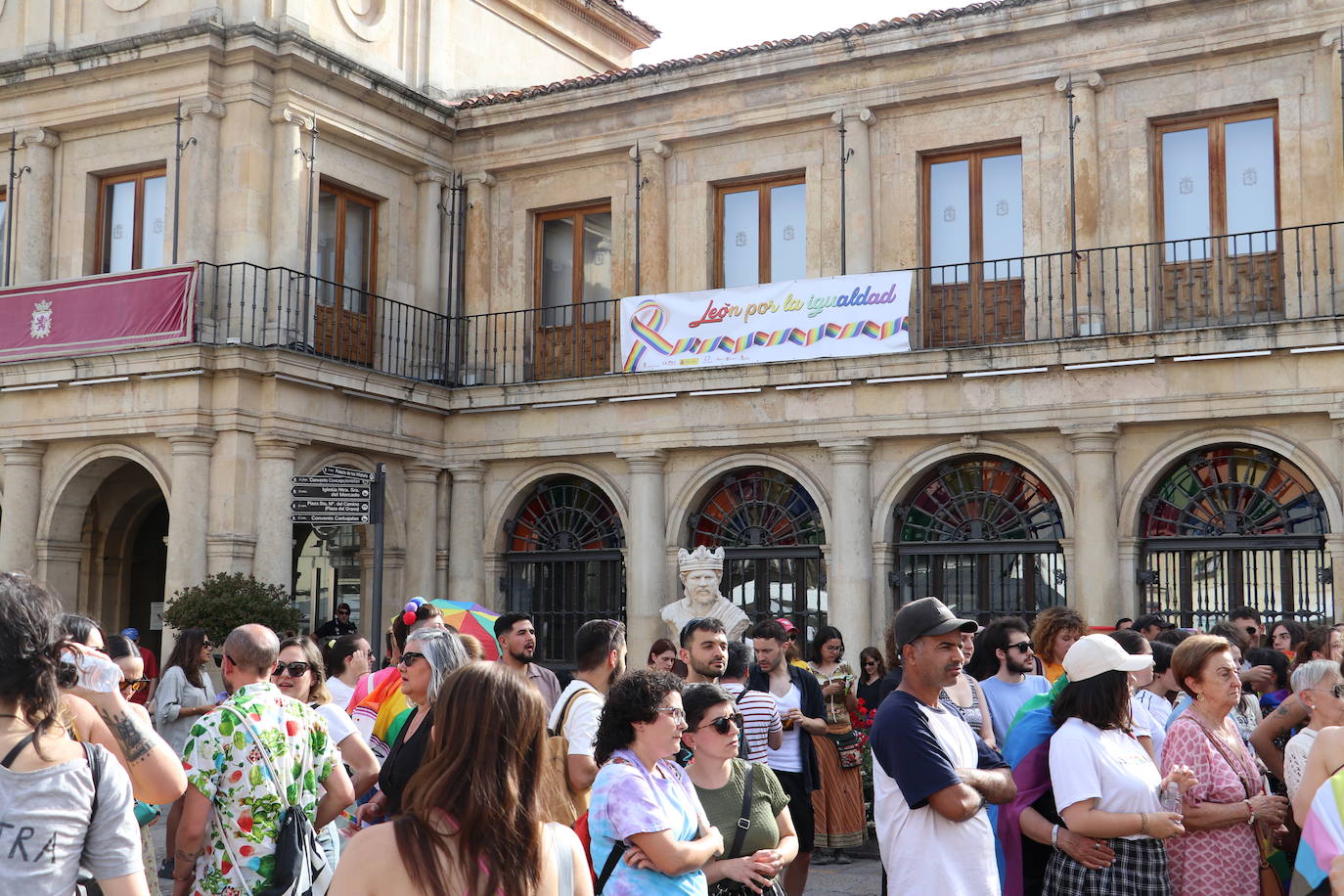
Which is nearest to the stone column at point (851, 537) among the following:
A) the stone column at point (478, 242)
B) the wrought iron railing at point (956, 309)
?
the wrought iron railing at point (956, 309)

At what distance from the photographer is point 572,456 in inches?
740

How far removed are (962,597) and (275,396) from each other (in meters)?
8.10

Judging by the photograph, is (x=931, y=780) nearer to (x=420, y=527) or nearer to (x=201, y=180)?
(x=201, y=180)

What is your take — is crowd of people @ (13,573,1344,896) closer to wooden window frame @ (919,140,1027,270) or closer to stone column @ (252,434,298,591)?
stone column @ (252,434,298,591)

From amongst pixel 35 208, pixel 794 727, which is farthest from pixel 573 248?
pixel 794 727

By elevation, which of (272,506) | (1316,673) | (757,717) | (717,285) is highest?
(717,285)

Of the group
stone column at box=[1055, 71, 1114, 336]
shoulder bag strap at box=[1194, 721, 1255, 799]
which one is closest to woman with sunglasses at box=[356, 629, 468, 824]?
shoulder bag strap at box=[1194, 721, 1255, 799]

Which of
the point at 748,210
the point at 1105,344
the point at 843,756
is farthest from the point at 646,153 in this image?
the point at 843,756

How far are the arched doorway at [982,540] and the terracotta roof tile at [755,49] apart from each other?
492 cm

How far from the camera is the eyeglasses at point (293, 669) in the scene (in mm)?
7250

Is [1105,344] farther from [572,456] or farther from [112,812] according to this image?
[112,812]

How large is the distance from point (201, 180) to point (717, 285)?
6.23 metres

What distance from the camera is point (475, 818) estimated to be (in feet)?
9.75

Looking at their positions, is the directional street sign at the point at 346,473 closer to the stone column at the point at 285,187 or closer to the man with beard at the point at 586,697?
the stone column at the point at 285,187
